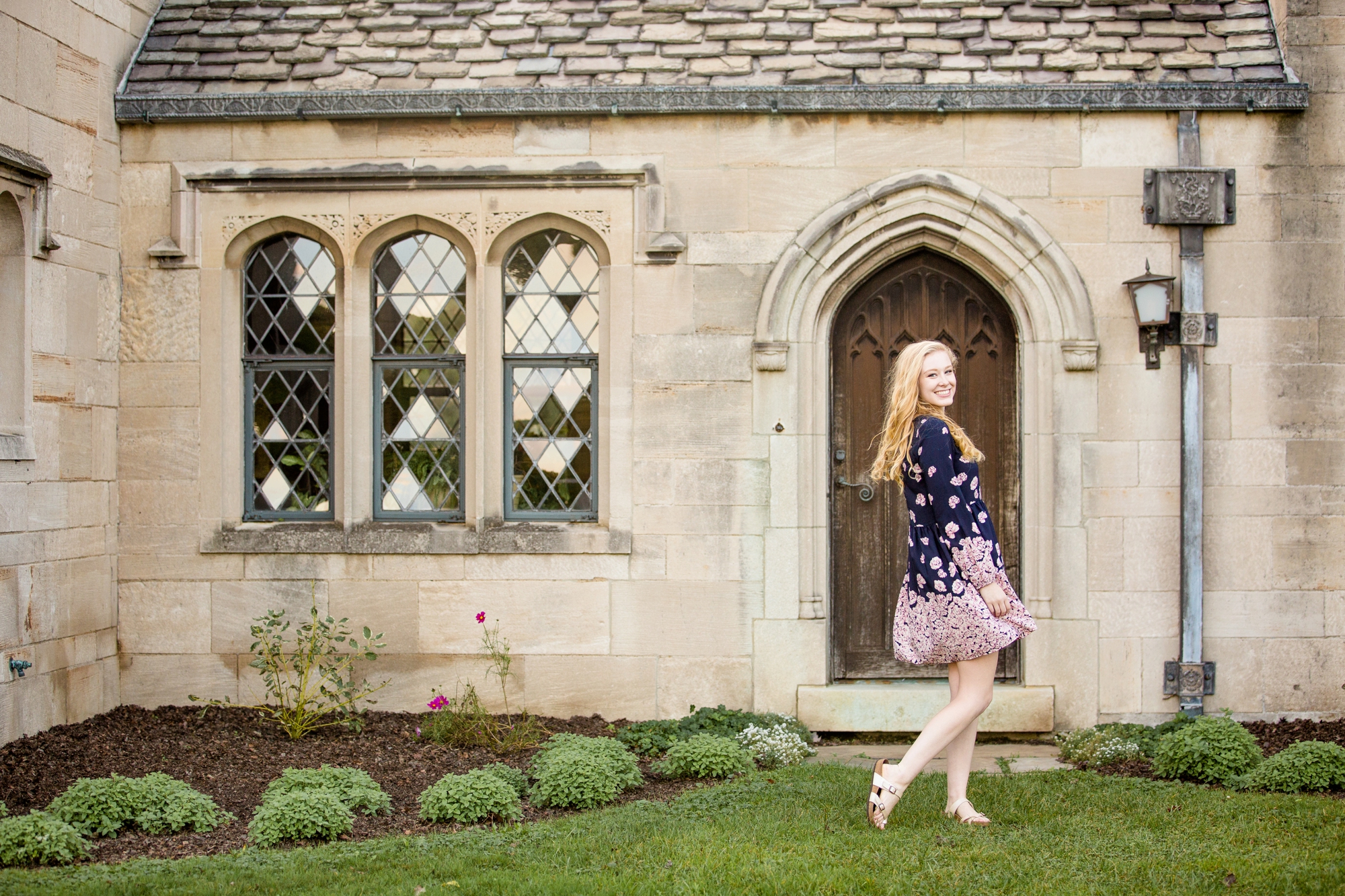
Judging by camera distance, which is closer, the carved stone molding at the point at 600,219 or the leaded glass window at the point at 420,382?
the carved stone molding at the point at 600,219

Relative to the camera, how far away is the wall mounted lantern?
21.0ft

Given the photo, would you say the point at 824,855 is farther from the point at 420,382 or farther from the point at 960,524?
the point at 420,382

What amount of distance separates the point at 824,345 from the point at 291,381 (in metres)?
→ 3.44

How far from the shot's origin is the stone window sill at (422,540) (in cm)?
677

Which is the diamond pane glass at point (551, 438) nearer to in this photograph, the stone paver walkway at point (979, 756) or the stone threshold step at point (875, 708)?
the stone threshold step at point (875, 708)

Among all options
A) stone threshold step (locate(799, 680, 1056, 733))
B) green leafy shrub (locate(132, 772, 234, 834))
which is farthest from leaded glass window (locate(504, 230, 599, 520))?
green leafy shrub (locate(132, 772, 234, 834))

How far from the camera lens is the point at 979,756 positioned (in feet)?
20.6

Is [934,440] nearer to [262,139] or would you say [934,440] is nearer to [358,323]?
[358,323]

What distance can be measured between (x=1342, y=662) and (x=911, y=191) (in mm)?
3795

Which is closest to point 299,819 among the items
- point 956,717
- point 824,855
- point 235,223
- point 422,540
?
point 824,855

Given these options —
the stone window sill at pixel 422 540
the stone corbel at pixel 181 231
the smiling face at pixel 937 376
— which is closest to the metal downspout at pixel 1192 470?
the smiling face at pixel 937 376

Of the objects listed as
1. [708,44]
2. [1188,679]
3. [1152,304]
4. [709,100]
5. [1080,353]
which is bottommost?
[1188,679]

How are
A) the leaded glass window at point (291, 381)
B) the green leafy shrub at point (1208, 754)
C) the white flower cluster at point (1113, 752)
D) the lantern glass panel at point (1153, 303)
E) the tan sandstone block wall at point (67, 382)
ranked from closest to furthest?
the green leafy shrub at point (1208, 754)
the white flower cluster at point (1113, 752)
the tan sandstone block wall at point (67, 382)
the lantern glass panel at point (1153, 303)
the leaded glass window at point (291, 381)

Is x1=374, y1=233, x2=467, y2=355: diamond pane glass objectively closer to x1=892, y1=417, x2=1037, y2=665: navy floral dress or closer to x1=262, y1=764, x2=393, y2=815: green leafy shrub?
x1=262, y1=764, x2=393, y2=815: green leafy shrub
